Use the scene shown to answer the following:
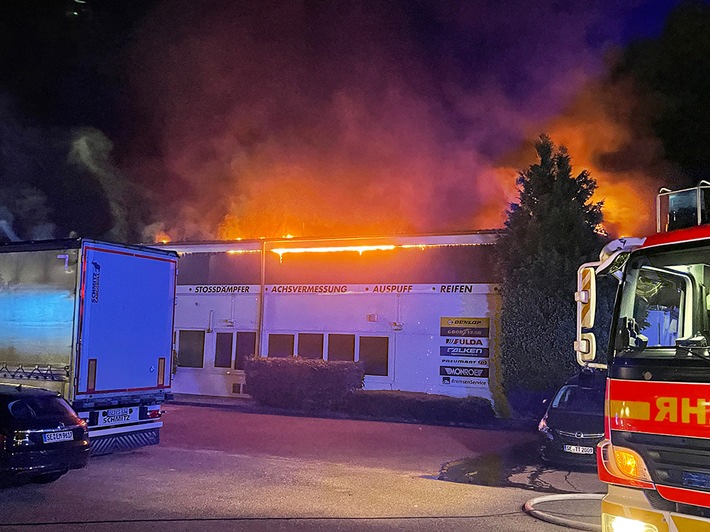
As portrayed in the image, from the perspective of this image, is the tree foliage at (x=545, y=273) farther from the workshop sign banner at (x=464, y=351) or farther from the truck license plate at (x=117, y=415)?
the truck license plate at (x=117, y=415)

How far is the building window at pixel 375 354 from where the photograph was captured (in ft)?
69.0

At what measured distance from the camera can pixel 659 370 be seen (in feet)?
15.7

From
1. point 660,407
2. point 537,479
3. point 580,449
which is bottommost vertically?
point 537,479

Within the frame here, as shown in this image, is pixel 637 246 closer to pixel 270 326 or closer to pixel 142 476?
pixel 142 476

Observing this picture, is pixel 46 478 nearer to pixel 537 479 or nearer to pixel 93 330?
pixel 93 330

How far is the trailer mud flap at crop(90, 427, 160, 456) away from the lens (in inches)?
427

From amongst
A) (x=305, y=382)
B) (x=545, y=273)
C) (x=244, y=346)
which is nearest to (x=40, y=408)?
(x=305, y=382)

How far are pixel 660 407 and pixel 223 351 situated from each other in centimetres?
1978

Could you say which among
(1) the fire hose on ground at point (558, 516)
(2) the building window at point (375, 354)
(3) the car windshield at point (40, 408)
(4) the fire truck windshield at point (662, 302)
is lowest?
(1) the fire hose on ground at point (558, 516)

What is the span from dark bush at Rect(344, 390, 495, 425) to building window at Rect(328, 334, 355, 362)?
2.24 meters

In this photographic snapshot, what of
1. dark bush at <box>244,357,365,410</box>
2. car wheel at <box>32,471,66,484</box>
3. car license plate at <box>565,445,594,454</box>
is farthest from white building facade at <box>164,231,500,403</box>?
car wheel at <box>32,471,66,484</box>

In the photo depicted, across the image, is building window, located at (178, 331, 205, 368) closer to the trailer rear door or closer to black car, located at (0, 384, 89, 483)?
the trailer rear door

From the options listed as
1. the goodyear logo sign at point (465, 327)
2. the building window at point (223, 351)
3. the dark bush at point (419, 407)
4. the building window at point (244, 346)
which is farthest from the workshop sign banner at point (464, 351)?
the building window at point (223, 351)

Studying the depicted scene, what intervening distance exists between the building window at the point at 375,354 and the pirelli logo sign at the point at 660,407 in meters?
16.0
